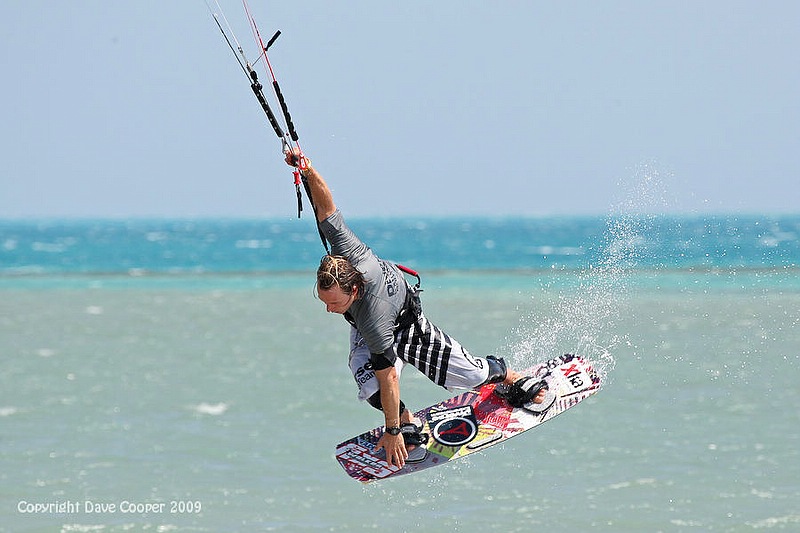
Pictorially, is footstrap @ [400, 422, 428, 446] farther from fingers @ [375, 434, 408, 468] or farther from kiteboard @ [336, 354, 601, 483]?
fingers @ [375, 434, 408, 468]

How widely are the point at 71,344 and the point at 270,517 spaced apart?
951cm

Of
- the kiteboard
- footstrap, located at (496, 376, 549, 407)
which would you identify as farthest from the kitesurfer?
footstrap, located at (496, 376, 549, 407)

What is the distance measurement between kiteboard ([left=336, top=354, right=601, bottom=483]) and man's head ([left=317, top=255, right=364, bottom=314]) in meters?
1.77

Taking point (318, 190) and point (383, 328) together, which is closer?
point (318, 190)

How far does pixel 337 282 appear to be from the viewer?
18.5 ft

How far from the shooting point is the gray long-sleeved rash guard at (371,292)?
584 centimetres

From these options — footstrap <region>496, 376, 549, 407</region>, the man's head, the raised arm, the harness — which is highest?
the raised arm

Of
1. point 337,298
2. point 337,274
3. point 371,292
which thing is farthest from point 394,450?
point 337,274

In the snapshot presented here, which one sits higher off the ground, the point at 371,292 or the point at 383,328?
the point at 371,292

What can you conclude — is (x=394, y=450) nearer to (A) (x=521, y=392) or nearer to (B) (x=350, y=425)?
(A) (x=521, y=392)

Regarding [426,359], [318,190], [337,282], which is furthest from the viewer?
[426,359]

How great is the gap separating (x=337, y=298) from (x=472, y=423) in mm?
2144

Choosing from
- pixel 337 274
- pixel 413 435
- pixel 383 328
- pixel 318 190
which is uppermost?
pixel 318 190

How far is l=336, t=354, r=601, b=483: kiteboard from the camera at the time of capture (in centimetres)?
723
